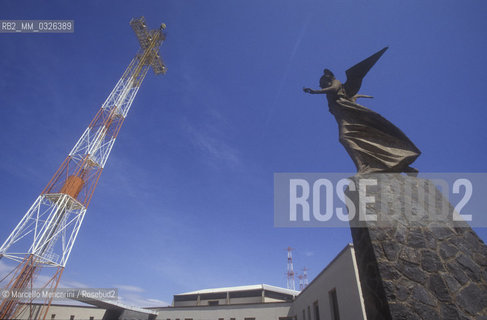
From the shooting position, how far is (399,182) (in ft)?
13.4

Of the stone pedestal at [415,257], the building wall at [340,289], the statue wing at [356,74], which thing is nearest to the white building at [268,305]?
the building wall at [340,289]

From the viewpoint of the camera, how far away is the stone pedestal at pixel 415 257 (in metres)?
2.92

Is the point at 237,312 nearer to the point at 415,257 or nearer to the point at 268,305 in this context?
the point at 268,305

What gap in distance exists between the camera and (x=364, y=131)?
4.75 metres

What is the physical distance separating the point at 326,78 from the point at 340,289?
30.5 ft

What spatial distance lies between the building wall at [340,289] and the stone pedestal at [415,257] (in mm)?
6539

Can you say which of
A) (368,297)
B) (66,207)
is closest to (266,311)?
(66,207)

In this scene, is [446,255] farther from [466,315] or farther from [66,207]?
[66,207]

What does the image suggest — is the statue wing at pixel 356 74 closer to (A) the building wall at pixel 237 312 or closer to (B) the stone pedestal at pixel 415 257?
(B) the stone pedestal at pixel 415 257

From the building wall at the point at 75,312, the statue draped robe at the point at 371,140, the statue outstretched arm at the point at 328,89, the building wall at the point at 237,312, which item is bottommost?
the building wall at the point at 75,312

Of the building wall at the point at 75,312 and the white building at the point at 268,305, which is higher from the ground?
the white building at the point at 268,305

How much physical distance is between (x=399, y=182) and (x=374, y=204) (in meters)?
0.77

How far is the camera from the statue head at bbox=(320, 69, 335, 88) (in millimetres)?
5457

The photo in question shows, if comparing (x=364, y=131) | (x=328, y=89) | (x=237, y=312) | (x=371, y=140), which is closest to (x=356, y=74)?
(x=328, y=89)
